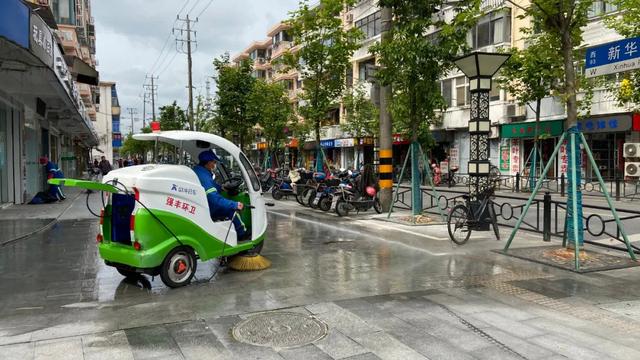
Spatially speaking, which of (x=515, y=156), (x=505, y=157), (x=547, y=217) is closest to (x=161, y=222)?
(x=547, y=217)

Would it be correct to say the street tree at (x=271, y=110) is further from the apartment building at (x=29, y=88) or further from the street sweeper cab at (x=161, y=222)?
the street sweeper cab at (x=161, y=222)

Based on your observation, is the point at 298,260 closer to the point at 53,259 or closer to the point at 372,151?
the point at 53,259

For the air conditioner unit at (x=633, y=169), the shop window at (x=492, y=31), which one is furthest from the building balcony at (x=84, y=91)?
the air conditioner unit at (x=633, y=169)

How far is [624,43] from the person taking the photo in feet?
22.9

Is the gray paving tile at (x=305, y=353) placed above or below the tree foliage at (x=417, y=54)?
below

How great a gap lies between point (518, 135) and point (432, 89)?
56.9 ft

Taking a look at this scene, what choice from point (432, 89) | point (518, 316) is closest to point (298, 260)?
point (518, 316)

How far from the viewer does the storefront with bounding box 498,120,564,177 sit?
1048 inches

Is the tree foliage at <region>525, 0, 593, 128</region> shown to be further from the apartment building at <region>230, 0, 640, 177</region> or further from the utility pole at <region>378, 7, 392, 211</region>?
the apartment building at <region>230, 0, 640, 177</region>

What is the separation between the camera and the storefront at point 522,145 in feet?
87.3

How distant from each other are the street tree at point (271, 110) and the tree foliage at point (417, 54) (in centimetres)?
1650

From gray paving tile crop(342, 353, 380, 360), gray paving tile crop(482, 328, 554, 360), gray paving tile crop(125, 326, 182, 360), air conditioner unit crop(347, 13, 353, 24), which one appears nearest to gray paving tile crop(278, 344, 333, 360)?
gray paving tile crop(342, 353, 380, 360)

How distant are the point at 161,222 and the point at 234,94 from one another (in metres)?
22.8

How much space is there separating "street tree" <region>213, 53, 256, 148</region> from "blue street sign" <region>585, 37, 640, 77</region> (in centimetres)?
2228
